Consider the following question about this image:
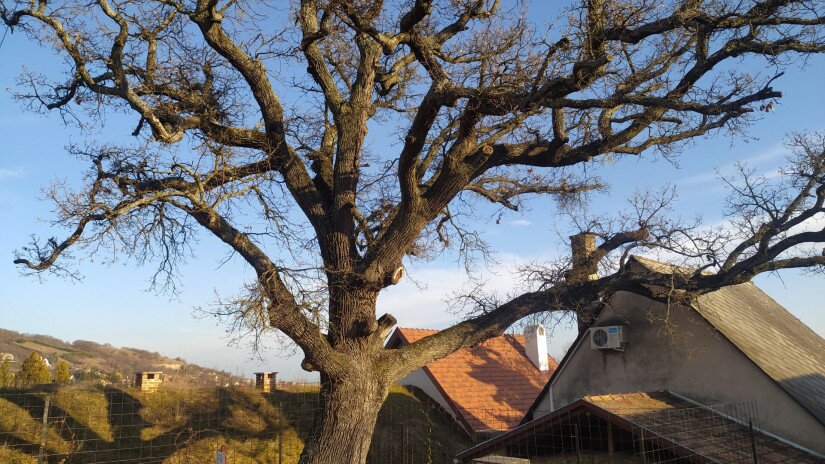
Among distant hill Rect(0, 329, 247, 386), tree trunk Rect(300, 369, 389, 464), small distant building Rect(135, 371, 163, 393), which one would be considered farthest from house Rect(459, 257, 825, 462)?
distant hill Rect(0, 329, 247, 386)

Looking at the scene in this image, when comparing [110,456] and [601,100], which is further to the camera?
[110,456]

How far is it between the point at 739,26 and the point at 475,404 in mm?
15037

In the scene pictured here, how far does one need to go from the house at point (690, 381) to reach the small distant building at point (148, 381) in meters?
8.32

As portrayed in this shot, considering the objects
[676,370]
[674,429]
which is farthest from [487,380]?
[674,429]

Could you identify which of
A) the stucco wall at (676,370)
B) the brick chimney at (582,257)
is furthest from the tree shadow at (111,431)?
the brick chimney at (582,257)

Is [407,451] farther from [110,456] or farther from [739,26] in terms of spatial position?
[739,26]

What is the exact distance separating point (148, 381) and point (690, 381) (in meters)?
12.8

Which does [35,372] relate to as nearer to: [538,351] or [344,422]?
[344,422]

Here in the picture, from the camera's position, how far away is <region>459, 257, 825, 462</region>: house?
11102mm

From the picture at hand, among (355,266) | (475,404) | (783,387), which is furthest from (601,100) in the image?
(475,404)

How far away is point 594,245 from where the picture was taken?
1218 cm

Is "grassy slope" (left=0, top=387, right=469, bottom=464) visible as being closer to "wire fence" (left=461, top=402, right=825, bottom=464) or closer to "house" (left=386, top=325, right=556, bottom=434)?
"house" (left=386, top=325, right=556, bottom=434)

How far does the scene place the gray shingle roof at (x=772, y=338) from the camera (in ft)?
40.0

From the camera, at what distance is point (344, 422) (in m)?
8.73
